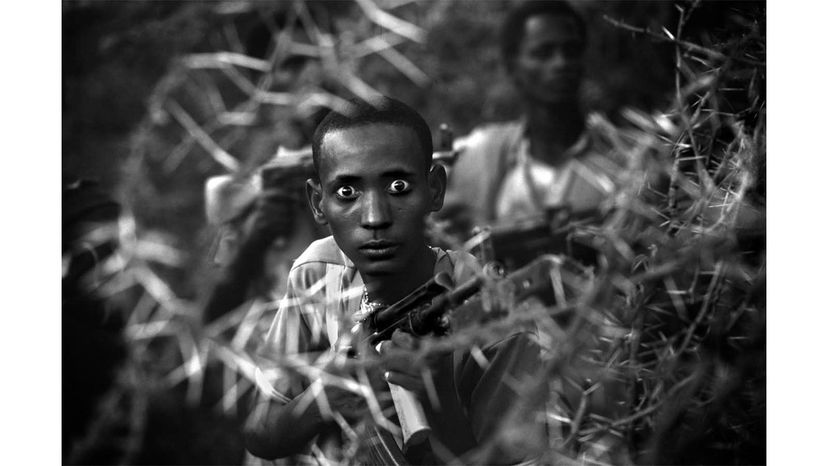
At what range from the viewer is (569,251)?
271cm

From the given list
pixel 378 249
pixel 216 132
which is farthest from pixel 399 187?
pixel 216 132

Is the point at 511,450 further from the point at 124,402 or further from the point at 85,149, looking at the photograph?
the point at 85,149

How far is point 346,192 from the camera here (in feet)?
8.05

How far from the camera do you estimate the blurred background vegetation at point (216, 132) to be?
256 cm

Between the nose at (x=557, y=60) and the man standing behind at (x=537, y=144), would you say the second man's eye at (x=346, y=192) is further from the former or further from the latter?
the nose at (x=557, y=60)

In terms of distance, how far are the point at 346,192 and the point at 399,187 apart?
0.42 ft

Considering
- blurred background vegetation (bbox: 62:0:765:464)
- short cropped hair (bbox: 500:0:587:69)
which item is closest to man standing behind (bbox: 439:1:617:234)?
short cropped hair (bbox: 500:0:587:69)

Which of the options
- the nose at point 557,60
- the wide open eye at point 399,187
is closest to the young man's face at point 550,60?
the nose at point 557,60

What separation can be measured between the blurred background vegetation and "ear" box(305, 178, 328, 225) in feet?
0.45

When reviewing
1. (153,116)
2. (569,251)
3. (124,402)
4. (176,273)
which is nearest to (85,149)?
(153,116)

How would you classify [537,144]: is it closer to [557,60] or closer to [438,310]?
[557,60]

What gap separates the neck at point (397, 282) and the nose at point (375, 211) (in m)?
0.13

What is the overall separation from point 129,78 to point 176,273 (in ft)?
1.74

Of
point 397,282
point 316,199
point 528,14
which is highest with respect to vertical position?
point 528,14
